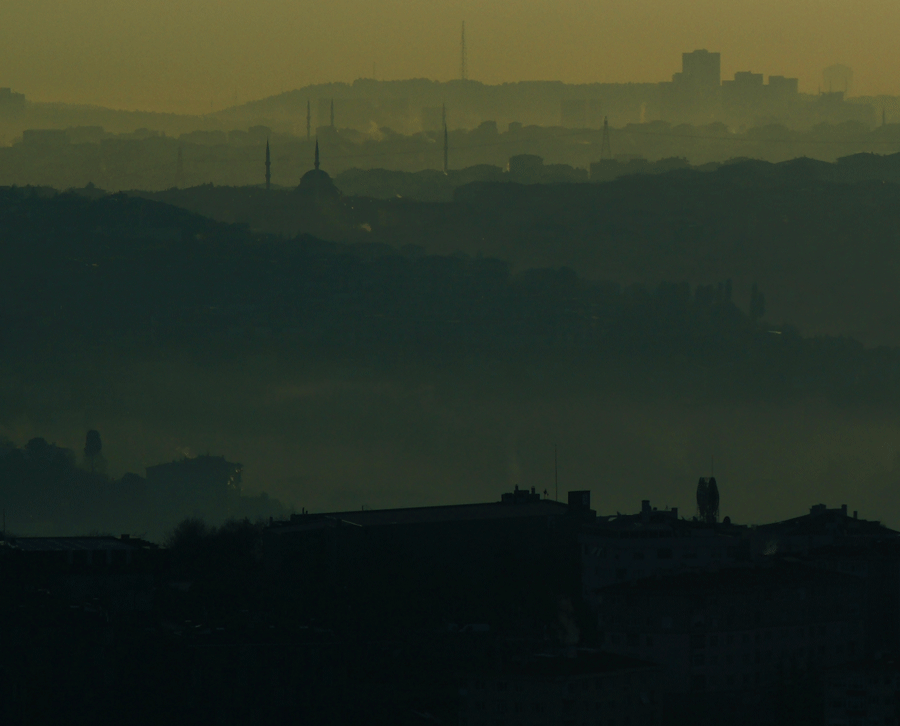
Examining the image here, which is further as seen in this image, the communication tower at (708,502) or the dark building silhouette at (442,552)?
the communication tower at (708,502)

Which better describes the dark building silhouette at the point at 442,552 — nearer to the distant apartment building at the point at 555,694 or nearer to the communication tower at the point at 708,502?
the communication tower at the point at 708,502

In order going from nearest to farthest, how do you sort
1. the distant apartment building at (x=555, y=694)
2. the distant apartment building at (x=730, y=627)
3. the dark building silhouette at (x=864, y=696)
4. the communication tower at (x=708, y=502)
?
the distant apartment building at (x=555, y=694)
the dark building silhouette at (x=864, y=696)
the distant apartment building at (x=730, y=627)
the communication tower at (x=708, y=502)

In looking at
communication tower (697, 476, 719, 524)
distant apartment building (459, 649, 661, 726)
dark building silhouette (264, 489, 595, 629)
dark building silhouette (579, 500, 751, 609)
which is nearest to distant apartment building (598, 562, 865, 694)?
distant apartment building (459, 649, 661, 726)

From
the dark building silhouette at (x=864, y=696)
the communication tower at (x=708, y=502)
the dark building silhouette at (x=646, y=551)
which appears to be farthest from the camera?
the communication tower at (x=708, y=502)

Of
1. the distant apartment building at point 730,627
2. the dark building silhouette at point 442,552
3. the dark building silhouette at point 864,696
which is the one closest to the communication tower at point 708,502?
the dark building silhouette at point 442,552

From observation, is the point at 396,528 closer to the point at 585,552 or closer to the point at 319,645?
the point at 585,552

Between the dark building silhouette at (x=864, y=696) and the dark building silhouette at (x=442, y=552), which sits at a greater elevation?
the dark building silhouette at (x=442, y=552)

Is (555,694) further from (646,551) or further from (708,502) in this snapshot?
(708,502)
